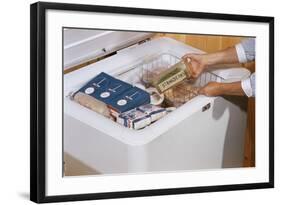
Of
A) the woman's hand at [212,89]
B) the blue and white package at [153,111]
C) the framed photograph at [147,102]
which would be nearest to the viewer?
the framed photograph at [147,102]

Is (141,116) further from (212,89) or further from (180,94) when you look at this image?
(212,89)

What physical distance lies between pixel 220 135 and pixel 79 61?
51 centimetres

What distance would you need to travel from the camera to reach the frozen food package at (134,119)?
1962mm

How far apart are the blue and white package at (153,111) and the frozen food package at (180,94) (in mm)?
31

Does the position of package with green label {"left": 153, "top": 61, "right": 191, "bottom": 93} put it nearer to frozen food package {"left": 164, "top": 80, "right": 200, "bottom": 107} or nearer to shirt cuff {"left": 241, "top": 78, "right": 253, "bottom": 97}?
frozen food package {"left": 164, "top": 80, "right": 200, "bottom": 107}

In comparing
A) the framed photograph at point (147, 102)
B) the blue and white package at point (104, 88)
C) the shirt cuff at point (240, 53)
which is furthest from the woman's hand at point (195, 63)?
the blue and white package at point (104, 88)

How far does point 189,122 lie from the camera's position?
2.05 metres

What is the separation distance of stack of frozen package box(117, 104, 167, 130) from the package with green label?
6 centimetres

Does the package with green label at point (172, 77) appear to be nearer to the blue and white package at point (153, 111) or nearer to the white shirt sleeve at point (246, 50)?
the blue and white package at point (153, 111)

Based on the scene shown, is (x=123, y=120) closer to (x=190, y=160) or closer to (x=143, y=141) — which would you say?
(x=143, y=141)

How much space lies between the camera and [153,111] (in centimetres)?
201

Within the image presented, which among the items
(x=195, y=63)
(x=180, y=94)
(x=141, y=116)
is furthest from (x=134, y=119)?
(x=195, y=63)

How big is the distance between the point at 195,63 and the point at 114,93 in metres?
0.28

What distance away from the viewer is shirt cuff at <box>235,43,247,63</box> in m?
2.17
